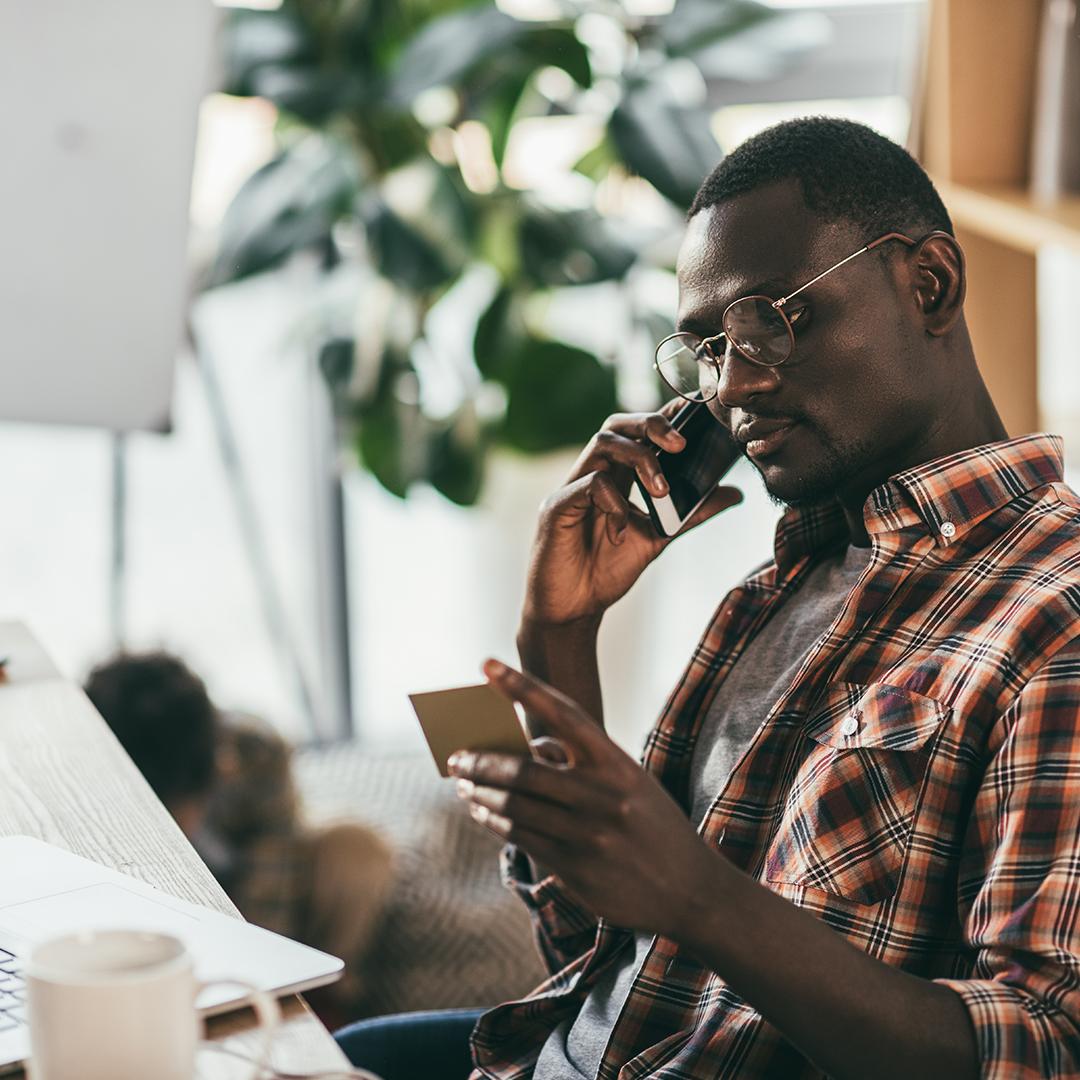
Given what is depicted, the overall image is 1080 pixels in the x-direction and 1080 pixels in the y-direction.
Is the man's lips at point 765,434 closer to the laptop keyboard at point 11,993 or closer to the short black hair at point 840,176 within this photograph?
the short black hair at point 840,176

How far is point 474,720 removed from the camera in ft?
2.37

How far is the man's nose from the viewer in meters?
1.00

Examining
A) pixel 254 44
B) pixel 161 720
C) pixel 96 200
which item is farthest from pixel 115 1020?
pixel 254 44

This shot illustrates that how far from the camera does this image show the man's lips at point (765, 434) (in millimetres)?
1016

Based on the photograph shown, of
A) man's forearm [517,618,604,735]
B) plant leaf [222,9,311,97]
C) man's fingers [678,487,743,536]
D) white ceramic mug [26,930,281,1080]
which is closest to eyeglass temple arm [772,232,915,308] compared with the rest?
man's fingers [678,487,743,536]

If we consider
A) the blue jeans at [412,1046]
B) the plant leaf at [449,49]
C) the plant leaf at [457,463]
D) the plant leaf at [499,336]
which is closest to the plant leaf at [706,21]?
the plant leaf at [449,49]

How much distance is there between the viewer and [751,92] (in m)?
2.83

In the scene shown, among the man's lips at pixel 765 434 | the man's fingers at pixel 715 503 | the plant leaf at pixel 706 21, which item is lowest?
the man's fingers at pixel 715 503

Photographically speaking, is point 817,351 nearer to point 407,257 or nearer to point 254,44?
point 407,257

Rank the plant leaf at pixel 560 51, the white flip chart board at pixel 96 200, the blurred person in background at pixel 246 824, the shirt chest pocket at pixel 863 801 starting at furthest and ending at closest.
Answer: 1. the plant leaf at pixel 560 51
2. the blurred person in background at pixel 246 824
3. the white flip chart board at pixel 96 200
4. the shirt chest pocket at pixel 863 801

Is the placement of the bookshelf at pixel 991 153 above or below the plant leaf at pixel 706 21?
below

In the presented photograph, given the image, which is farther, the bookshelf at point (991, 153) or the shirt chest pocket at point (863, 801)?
the bookshelf at point (991, 153)

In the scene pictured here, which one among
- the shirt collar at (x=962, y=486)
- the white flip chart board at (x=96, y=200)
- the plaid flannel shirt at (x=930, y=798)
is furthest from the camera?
the white flip chart board at (x=96, y=200)

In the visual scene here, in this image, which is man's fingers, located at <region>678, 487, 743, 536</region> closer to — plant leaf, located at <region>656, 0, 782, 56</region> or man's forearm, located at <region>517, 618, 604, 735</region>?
man's forearm, located at <region>517, 618, 604, 735</region>
